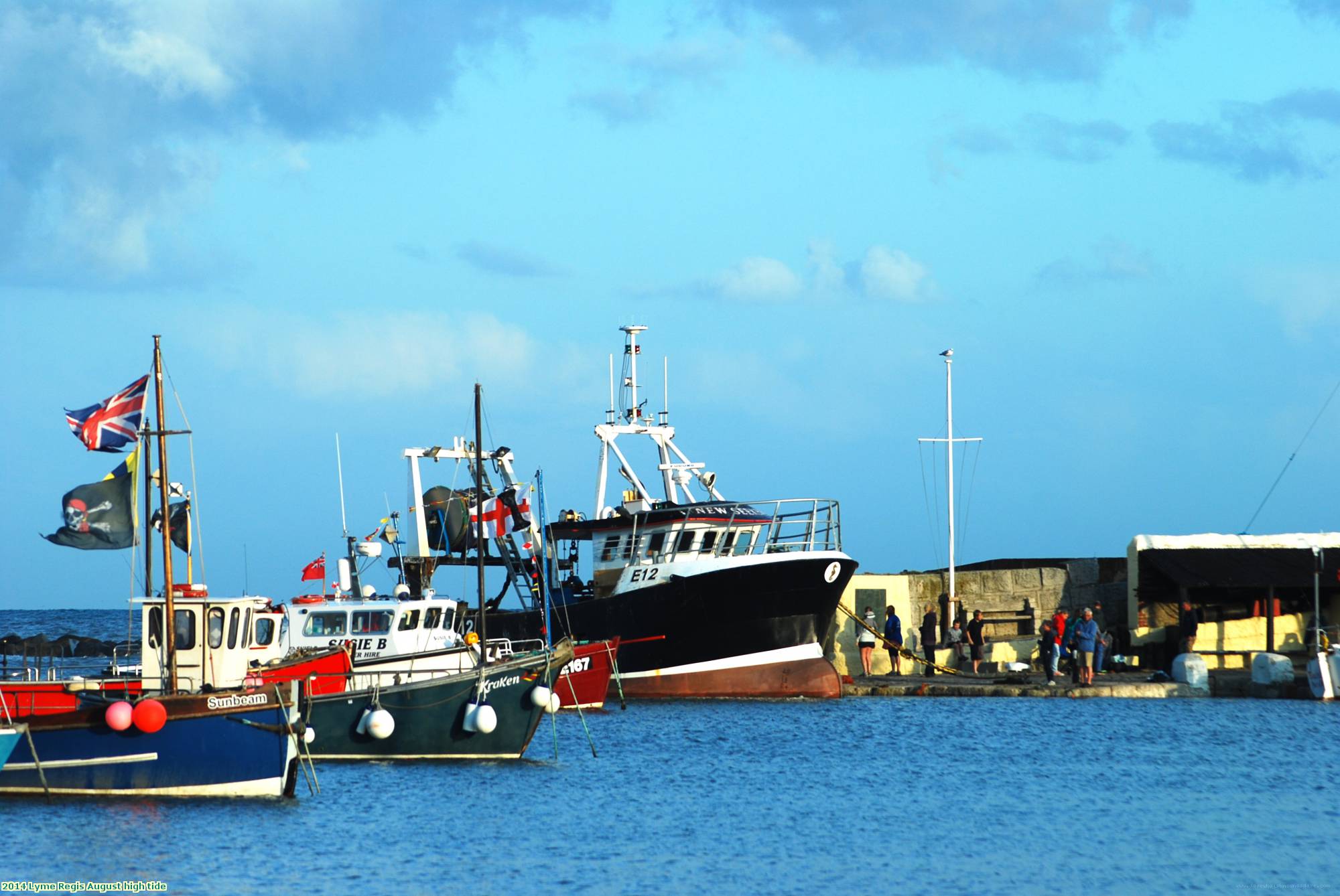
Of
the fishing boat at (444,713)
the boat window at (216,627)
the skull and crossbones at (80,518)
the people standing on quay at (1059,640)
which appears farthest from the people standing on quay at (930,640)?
the skull and crossbones at (80,518)

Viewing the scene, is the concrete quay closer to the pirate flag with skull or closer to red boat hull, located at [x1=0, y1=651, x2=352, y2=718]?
red boat hull, located at [x1=0, y1=651, x2=352, y2=718]

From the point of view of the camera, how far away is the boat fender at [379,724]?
24250 mm

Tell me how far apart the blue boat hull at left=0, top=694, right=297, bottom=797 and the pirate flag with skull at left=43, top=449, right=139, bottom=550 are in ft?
9.56

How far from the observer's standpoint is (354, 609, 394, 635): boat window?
30172 mm

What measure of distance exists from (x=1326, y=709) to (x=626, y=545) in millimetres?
14661

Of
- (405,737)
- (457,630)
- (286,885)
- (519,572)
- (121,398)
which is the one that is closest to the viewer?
(286,885)

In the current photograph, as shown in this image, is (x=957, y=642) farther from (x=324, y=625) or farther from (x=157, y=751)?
(x=157, y=751)

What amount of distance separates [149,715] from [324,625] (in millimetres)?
10031

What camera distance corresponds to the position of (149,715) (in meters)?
20.2

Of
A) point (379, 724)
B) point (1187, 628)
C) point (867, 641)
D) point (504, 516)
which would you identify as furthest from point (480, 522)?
point (1187, 628)

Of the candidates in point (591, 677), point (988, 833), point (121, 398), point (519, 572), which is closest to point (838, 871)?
point (988, 833)

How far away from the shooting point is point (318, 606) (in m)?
30.2

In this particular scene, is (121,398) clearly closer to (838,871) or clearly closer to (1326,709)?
(838,871)

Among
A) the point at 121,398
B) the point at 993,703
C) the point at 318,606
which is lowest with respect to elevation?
the point at 993,703
